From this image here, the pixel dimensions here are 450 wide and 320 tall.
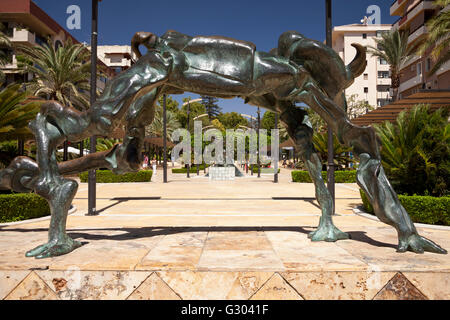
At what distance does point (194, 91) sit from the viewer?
12.3 feet

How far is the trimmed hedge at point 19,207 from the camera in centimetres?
702

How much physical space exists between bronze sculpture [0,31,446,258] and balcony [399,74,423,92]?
117 ft

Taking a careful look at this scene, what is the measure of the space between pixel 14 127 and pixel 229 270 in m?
7.98

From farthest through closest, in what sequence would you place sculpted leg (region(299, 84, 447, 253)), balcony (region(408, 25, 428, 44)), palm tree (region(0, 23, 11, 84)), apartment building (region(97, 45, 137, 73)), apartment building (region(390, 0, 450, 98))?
apartment building (region(97, 45, 137, 73))
balcony (region(408, 25, 428, 44))
apartment building (region(390, 0, 450, 98))
palm tree (region(0, 23, 11, 84))
sculpted leg (region(299, 84, 447, 253))

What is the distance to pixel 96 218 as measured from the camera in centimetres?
760

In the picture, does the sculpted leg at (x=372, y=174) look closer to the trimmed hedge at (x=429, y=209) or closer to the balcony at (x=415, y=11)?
the trimmed hedge at (x=429, y=209)

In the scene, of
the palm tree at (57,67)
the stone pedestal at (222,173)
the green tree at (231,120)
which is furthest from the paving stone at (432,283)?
the green tree at (231,120)

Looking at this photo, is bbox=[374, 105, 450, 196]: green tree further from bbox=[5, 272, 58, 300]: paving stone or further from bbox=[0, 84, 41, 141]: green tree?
bbox=[0, 84, 41, 141]: green tree

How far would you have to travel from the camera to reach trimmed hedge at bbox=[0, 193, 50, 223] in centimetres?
702

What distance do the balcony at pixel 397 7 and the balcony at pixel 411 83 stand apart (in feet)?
29.6

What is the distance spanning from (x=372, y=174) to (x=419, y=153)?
431 cm

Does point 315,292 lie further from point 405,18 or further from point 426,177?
point 405,18

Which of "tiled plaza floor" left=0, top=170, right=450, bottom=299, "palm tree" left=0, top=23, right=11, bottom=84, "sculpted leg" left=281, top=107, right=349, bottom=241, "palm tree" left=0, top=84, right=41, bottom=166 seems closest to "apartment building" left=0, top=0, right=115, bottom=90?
"palm tree" left=0, top=23, right=11, bottom=84

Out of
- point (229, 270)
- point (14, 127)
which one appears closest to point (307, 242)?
point (229, 270)
